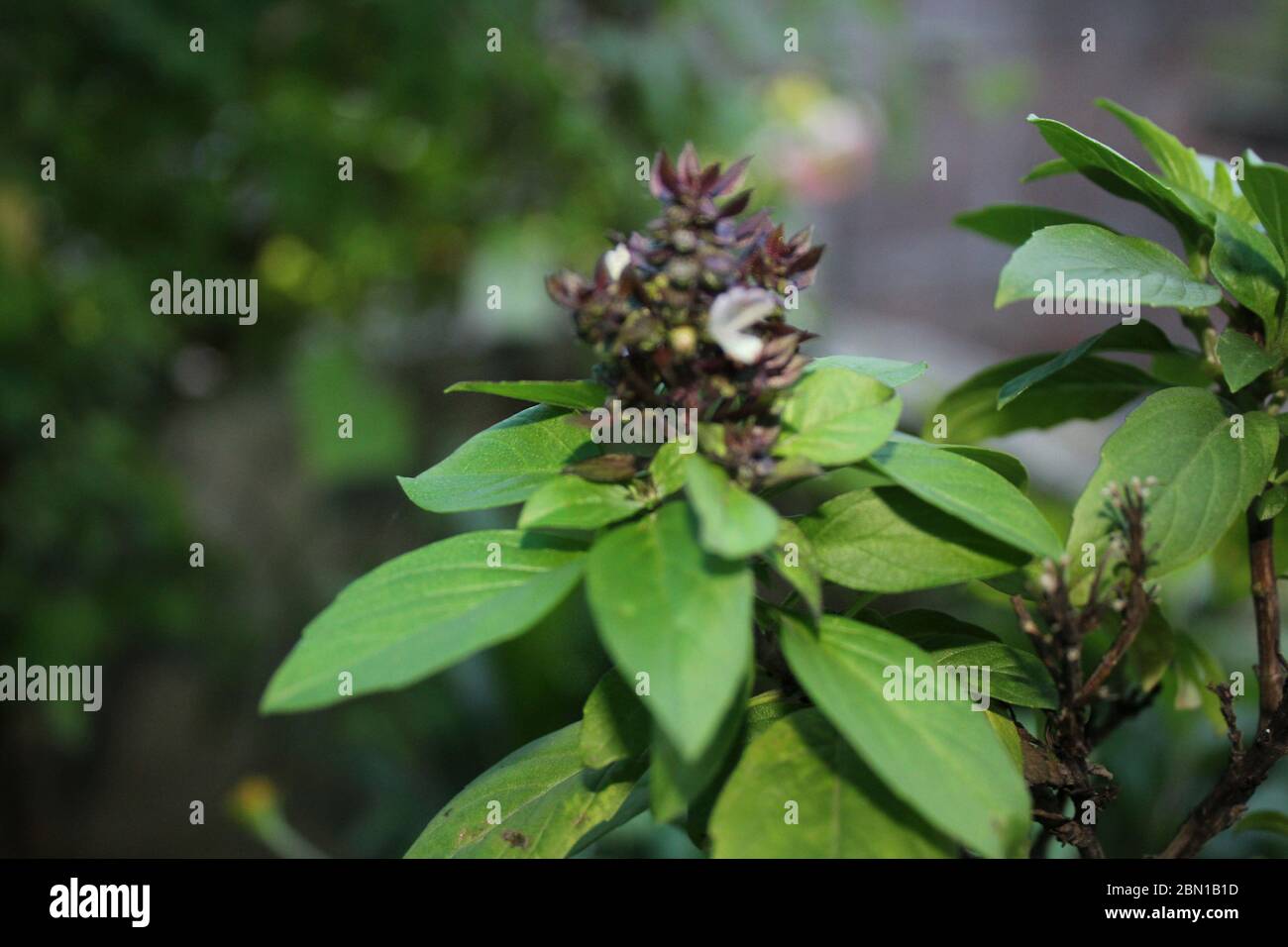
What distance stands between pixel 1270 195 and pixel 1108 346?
0.40ft

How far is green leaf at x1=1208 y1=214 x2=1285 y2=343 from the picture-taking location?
56 cm

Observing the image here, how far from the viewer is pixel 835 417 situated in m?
0.50

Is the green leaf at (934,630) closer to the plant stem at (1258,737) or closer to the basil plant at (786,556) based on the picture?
the basil plant at (786,556)

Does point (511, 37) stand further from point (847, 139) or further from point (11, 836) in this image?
point (11, 836)

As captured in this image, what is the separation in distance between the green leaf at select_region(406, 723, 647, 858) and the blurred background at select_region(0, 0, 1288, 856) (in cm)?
46

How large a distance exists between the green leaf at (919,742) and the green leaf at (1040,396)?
279 millimetres

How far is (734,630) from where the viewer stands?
0.39 meters

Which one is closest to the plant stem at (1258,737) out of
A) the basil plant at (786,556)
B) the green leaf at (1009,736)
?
A: the basil plant at (786,556)
